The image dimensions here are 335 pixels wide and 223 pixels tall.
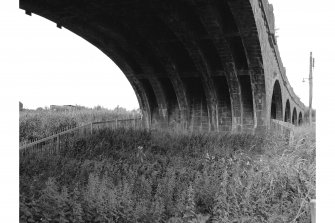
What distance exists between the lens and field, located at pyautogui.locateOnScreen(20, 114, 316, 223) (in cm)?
484

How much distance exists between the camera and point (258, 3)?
12461 millimetres

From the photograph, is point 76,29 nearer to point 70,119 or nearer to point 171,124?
point 70,119

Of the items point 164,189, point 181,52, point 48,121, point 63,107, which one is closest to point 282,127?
point 181,52

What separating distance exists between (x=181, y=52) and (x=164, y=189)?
10700 millimetres

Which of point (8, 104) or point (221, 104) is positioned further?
point (221, 104)

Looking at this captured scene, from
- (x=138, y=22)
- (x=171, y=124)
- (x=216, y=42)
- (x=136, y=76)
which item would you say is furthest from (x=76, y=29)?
(x=171, y=124)

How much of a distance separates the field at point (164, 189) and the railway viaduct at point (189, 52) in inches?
199

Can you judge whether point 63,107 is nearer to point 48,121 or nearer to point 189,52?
point 48,121

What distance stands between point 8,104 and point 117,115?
1963cm

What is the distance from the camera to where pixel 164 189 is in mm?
6133

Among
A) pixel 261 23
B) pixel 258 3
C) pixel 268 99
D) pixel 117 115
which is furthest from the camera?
pixel 117 115

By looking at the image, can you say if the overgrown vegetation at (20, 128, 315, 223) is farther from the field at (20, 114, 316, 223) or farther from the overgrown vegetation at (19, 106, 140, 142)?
the overgrown vegetation at (19, 106, 140, 142)

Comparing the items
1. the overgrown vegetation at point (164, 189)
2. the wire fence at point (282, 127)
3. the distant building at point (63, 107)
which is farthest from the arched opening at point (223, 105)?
the distant building at point (63, 107)

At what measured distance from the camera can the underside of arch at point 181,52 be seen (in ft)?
39.5
